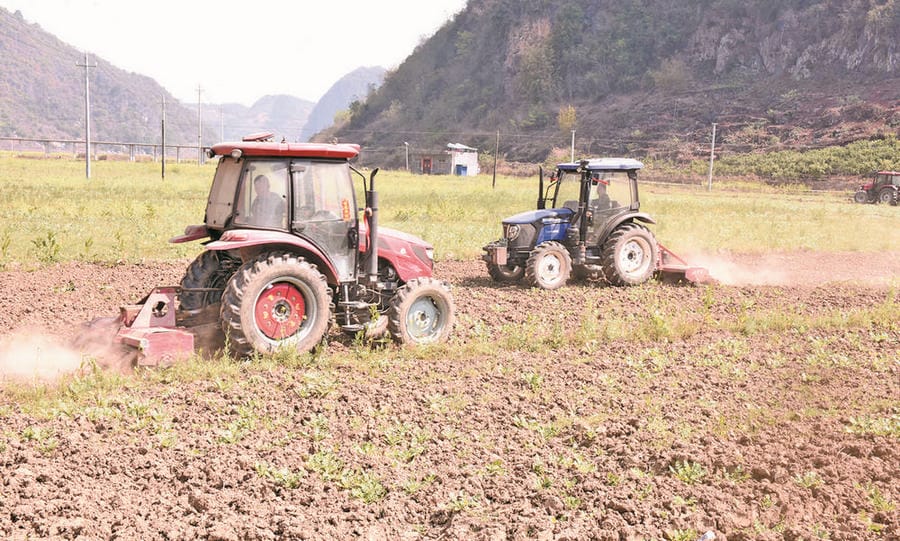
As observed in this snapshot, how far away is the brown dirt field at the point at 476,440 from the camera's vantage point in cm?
493

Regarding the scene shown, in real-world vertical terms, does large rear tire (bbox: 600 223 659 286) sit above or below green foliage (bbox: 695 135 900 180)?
below

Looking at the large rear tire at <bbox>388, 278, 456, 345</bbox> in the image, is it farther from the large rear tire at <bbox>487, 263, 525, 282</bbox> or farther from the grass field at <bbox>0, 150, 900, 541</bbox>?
the large rear tire at <bbox>487, 263, 525, 282</bbox>

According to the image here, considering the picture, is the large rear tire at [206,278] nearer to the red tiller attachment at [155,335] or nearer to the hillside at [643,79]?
the red tiller attachment at [155,335]

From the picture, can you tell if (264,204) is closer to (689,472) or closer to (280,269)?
(280,269)

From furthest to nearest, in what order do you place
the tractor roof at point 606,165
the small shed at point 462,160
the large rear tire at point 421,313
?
the small shed at point 462,160
the tractor roof at point 606,165
the large rear tire at point 421,313

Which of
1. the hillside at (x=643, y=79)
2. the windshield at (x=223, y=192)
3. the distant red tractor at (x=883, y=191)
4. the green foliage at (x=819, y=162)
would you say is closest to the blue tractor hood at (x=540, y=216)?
the windshield at (x=223, y=192)

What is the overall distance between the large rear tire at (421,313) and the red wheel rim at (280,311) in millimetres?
1074

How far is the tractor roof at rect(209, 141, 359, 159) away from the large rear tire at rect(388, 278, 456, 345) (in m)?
1.61

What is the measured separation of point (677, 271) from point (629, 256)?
98 cm

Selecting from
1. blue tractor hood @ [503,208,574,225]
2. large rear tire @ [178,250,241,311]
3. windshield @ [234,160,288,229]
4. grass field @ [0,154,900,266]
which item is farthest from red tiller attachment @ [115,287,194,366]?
grass field @ [0,154,900,266]

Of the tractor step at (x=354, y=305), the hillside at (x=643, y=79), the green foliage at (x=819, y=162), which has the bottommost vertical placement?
the tractor step at (x=354, y=305)

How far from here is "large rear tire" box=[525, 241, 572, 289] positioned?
13.0 m

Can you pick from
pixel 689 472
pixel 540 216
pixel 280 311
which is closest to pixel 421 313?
pixel 280 311

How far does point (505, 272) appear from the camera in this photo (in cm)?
1384
